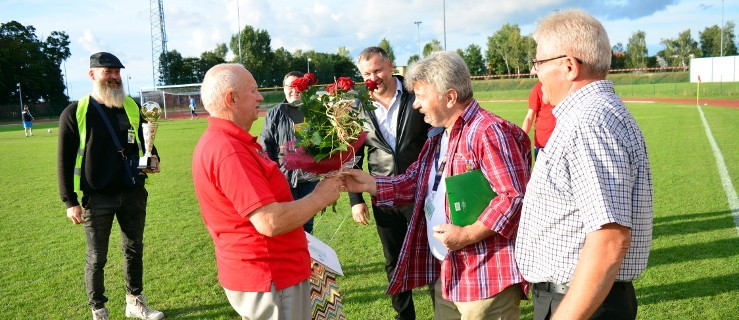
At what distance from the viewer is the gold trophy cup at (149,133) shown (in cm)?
493

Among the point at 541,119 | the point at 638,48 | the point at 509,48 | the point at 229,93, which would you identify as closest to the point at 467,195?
the point at 229,93

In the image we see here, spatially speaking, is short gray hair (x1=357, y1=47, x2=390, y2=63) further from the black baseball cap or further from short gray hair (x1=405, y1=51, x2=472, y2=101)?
the black baseball cap

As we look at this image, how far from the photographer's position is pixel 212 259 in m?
7.07

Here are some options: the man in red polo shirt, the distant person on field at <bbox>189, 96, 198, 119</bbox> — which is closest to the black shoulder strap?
the man in red polo shirt

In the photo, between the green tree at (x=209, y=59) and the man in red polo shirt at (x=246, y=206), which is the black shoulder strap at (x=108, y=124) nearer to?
the man in red polo shirt at (x=246, y=206)

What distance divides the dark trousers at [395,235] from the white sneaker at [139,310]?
229 centimetres

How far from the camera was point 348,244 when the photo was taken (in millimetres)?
7473

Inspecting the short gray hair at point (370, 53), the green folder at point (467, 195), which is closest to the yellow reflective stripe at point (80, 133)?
the short gray hair at point (370, 53)

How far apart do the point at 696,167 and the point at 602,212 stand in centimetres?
1204

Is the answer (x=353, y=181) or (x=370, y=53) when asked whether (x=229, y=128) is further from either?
(x=370, y=53)

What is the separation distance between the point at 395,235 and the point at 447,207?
1.93 m

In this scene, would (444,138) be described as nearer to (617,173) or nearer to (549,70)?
(549,70)

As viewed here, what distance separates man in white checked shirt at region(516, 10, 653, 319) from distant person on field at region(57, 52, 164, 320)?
3986 mm

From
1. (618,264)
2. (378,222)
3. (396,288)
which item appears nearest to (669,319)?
(378,222)
